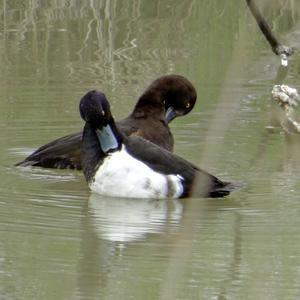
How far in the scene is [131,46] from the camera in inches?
551

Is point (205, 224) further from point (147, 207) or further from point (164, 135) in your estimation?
point (164, 135)

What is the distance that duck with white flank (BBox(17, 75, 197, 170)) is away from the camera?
920 cm

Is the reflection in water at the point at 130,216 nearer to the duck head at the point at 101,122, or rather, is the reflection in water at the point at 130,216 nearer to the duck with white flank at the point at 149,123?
the duck head at the point at 101,122

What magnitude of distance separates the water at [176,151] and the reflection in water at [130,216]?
1 centimetres

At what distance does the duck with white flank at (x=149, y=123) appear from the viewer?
30.2 ft

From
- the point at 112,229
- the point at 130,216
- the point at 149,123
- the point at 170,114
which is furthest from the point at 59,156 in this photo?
the point at 112,229

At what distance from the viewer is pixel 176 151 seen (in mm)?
9570

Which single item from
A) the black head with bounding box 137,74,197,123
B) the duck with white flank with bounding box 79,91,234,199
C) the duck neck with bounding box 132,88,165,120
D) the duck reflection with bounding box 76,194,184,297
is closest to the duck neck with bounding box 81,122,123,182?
the duck with white flank with bounding box 79,91,234,199

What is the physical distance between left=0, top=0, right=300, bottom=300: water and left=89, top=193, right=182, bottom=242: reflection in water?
14 millimetres

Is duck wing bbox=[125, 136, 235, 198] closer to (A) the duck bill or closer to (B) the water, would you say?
(B) the water

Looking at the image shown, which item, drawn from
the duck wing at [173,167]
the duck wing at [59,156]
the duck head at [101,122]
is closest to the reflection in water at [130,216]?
the duck wing at [173,167]

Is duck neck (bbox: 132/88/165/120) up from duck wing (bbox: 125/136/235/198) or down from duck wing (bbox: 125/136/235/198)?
up

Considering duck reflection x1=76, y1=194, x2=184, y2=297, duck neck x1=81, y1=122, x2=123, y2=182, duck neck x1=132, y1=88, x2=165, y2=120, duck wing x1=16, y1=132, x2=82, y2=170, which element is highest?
duck neck x1=132, y1=88, x2=165, y2=120

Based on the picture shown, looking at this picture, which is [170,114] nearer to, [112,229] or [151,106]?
[151,106]
